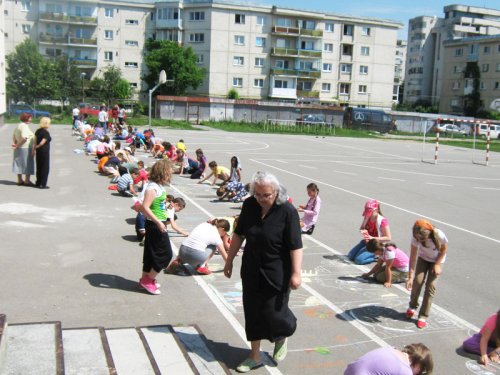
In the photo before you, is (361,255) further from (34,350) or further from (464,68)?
(464,68)

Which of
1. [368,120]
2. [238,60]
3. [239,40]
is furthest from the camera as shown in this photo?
[238,60]

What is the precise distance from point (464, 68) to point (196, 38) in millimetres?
45223

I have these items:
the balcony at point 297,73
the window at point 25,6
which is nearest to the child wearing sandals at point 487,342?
the balcony at point 297,73

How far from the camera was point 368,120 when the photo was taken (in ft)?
204

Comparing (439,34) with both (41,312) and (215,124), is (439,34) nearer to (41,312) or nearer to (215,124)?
(215,124)

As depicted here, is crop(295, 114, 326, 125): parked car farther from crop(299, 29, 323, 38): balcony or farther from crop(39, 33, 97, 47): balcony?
crop(39, 33, 97, 47): balcony

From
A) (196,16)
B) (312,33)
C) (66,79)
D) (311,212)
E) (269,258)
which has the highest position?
Answer: (196,16)

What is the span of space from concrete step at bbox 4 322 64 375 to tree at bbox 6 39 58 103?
2375 inches

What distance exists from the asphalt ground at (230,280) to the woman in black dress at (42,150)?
0.42 metres

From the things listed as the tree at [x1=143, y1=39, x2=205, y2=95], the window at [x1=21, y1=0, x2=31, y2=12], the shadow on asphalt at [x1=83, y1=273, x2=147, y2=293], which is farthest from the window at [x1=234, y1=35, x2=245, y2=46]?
the shadow on asphalt at [x1=83, y1=273, x2=147, y2=293]

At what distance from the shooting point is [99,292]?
24.2 ft

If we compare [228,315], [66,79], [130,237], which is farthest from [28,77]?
[228,315]

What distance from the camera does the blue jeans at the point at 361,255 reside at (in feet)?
31.1

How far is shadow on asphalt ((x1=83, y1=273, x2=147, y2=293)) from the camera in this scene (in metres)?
7.59
